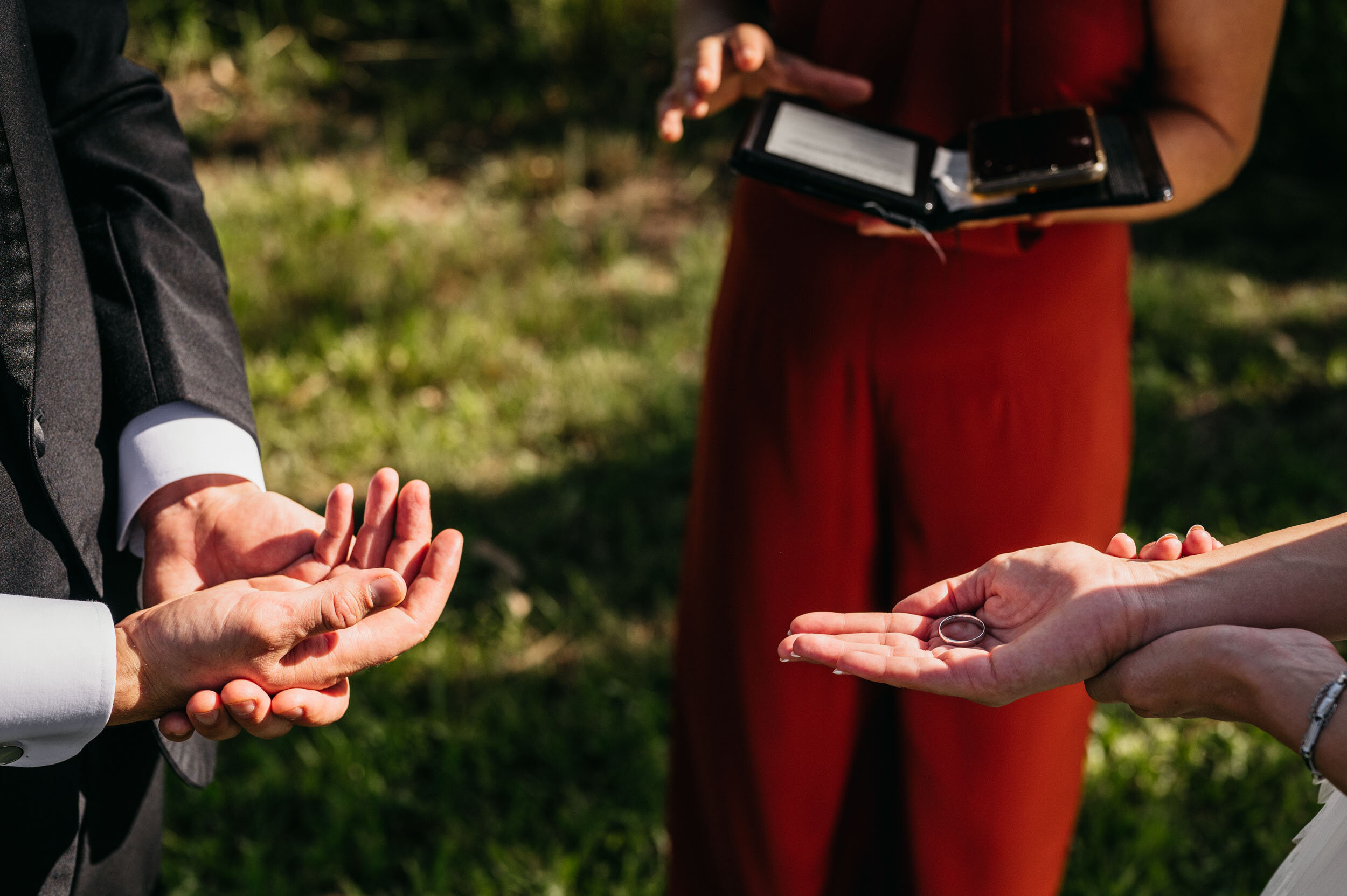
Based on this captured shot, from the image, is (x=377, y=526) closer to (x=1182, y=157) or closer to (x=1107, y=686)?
(x=1107, y=686)

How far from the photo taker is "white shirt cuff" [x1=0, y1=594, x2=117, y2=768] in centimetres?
116

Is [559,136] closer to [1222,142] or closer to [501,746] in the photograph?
[501,746]

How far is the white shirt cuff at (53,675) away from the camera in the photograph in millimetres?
1160

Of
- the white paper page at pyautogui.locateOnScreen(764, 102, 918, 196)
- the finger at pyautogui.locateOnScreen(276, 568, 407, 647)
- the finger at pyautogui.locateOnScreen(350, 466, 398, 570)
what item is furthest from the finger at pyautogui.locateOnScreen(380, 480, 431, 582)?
the white paper page at pyautogui.locateOnScreen(764, 102, 918, 196)

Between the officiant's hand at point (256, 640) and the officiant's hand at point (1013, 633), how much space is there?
52cm

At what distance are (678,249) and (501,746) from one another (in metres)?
2.59

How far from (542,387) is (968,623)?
264 centimetres

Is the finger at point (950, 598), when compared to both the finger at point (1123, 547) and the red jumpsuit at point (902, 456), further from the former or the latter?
the red jumpsuit at point (902, 456)

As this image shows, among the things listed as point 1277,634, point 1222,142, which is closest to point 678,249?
point 1222,142

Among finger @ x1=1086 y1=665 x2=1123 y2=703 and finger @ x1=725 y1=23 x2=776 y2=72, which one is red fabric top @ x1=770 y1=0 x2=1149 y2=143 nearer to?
finger @ x1=725 y1=23 x2=776 y2=72

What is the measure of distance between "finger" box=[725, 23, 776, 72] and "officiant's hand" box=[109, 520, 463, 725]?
102cm

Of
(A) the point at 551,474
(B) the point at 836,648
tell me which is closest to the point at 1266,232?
(A) the point at 551,474

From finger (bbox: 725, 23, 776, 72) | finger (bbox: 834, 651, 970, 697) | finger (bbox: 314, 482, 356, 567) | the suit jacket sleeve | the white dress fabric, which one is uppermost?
finger (bbox: 725, 23, 776, 72)

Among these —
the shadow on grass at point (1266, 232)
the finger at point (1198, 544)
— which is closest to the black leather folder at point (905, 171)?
the finger at point (1198, 544)
